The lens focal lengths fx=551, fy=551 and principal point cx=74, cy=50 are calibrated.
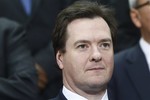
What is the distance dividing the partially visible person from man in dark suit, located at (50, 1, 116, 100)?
4.52 feet

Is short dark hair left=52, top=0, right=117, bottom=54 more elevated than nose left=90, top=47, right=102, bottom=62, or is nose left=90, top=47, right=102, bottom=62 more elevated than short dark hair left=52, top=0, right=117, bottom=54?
short dark hair left=52, top=0, right=117, bottom=54

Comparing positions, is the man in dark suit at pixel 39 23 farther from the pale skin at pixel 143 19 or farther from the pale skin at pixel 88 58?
the pale skin at pixel 88 58

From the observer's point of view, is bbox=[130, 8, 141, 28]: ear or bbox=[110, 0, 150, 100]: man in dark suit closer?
bbox=[110, 0, 150, 100]: man in dark suit

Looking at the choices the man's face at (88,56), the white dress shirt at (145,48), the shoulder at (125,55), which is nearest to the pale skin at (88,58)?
the man's face at (88,56)

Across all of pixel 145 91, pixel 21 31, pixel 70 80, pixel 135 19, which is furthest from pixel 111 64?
pixel 135 19

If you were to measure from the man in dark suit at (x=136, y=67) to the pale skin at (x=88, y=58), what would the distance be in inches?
22.7

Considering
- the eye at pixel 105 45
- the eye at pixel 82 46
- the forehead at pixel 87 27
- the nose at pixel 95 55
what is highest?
the forehead at pixel 87 27

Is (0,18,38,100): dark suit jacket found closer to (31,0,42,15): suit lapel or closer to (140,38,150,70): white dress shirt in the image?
(31,0,42,15): suit lapel

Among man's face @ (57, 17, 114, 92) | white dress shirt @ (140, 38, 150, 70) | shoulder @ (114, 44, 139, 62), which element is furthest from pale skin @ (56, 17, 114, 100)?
white dress shirt @ (140, 38, 150, 70)

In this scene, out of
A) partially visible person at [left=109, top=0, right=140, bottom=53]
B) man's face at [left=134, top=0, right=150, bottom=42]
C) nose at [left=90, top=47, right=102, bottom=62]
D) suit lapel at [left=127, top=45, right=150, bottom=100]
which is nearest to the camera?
nose at [left=90, top=47, right=102, bottom=62]

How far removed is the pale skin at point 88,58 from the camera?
3283 millimetres

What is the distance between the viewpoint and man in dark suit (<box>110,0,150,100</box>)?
158 inches

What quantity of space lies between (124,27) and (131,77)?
824 millimetres

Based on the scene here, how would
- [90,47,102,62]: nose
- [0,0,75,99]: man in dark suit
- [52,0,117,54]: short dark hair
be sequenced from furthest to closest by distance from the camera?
1. [0,0,75,99]: man in dark suit
2. [52,0,117,54]: short dark hair
3. [90,47,102,62]: nose
